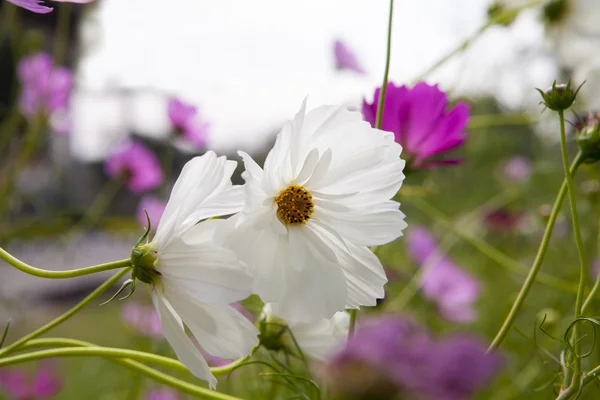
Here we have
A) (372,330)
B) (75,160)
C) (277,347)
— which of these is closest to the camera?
(372,330)

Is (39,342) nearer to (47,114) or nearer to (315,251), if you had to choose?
(315,251)

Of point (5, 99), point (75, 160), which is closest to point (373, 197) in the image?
point (5, 99)

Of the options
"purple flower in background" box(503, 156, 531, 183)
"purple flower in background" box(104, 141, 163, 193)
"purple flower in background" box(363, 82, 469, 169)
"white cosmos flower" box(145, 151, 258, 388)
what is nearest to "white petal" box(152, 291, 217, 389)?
"white cosmos flower" box(145, 151, 258, 388)

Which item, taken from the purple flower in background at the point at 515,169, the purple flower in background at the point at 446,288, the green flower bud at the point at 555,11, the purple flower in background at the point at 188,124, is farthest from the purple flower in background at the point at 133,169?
the purple flower in background at the point at 515,169

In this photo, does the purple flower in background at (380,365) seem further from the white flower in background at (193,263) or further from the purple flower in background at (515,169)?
the purple flower in background at (515,169)

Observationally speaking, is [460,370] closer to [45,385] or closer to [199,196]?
[199,196]

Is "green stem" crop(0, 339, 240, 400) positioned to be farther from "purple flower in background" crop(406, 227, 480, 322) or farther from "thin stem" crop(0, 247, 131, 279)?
"purple flower in background" crop(406, 227, 480, 322)

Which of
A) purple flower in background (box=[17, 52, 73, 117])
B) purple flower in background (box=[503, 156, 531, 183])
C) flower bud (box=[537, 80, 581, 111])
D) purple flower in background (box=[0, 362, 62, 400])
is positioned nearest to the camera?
flower bud (box=[537, 80, 581, 111])
